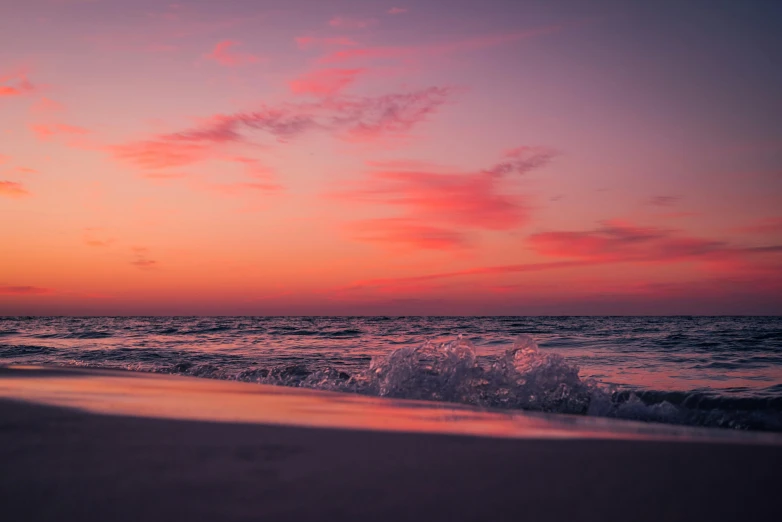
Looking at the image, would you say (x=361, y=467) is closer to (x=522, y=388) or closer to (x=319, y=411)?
(x=319, y=411)

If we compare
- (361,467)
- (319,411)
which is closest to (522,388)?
(319,411)

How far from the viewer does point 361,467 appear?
2.94 metres

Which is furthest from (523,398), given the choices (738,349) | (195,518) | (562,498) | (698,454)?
(738,349)

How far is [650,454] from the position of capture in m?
3.45

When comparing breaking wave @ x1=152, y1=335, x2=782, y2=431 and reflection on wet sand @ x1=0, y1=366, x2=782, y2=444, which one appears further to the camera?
breaking wave @ x1=152, y1=335, x2=782, y2=431

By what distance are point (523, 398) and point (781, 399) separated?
291cm

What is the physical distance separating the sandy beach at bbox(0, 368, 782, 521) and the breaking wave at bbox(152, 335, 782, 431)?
128 centimetres

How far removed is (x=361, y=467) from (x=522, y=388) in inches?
179

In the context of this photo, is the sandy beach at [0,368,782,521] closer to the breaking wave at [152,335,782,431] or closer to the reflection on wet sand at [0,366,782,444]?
the reflection on wet sand at [0,366,782,444]

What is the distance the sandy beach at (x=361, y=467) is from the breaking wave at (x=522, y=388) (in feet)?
4.19

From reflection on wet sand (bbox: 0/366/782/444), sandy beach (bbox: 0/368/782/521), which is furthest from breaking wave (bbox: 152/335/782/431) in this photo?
sandy beach (bbox: 0/368/782/521)

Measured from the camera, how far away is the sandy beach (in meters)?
2.31

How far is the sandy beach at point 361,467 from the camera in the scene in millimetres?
2307

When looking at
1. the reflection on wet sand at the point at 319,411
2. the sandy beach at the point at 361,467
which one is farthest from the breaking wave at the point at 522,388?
the sandy beach at the point at 361,467
